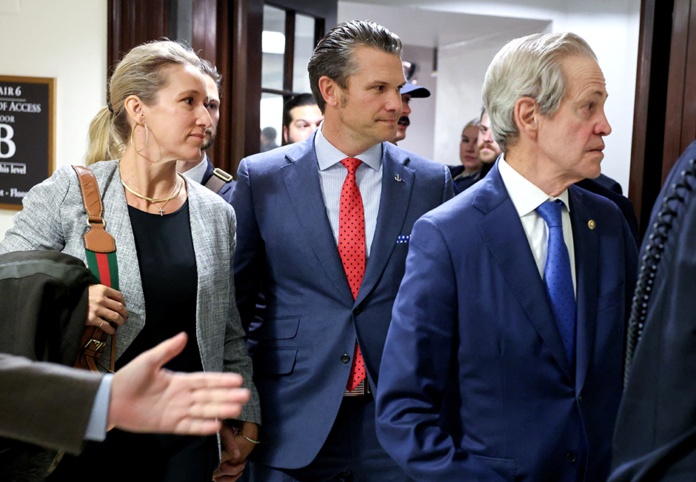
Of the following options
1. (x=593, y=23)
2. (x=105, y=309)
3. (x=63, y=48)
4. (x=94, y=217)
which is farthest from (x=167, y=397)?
(x=593, y=23)

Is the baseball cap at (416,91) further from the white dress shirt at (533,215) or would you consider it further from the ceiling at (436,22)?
the ceiling at (436,22)

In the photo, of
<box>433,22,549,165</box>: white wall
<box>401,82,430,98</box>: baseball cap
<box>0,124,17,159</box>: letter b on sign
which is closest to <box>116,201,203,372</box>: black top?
<box>401,82,430,98</box>: baseball cap

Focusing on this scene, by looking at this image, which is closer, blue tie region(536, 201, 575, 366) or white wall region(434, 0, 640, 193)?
blue tie region(536, 201, 575, 366)

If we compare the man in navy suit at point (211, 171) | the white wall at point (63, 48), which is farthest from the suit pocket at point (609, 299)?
the white wall at point (63, 48)

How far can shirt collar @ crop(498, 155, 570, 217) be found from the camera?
149 centimetres

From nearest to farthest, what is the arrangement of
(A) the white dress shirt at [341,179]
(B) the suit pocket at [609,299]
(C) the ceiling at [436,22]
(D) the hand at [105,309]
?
(B) the suit pocket at [609,299] → (D) the hand at [105,309] → (A) the white dress shirt at [341,179] → (C) the ceiling at [436,22]

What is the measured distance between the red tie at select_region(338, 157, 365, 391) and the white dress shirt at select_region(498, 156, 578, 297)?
2.04 feet

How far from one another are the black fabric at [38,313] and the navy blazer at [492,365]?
0.69 metres

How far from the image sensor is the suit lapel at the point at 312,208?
1.99m

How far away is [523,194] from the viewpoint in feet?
4.92

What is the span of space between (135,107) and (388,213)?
784 millimetres

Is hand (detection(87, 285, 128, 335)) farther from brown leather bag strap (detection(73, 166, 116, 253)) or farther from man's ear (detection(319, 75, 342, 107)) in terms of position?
man's ear (detection(319, 75, 342, 107))

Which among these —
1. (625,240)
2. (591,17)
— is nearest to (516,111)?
(625,240)

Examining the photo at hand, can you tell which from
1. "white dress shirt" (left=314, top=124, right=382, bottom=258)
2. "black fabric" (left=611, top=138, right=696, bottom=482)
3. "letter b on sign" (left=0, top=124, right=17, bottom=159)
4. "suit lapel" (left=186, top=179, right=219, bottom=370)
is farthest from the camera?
"letter b on sign" (left=0, top=124, right=17, bottom=159)
